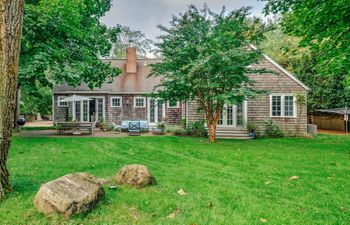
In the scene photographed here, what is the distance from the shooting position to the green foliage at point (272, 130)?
1658 cm

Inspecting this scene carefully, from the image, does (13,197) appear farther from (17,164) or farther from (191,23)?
(191,23)

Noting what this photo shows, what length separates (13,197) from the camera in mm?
4105

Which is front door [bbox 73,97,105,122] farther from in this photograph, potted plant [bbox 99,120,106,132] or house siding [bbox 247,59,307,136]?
house siding [bbox 247,59,307,136]

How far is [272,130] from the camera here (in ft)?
54.7

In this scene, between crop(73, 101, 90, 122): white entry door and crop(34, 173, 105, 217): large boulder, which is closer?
crop(34, 173, 105, 217): large boulder

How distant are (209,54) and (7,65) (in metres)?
8.78

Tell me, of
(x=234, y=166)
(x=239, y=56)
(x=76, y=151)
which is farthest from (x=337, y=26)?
(x=76, y=151)

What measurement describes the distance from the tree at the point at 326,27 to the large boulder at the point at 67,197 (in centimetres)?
832

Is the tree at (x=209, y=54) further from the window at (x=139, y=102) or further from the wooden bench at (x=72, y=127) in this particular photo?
the window at (x=139, y=102)

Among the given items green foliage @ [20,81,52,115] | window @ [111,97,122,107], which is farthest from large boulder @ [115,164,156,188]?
green foliage @ [20,81,52,115]

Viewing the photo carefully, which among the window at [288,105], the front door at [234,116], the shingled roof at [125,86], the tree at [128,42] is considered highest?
the tree at [128,42]

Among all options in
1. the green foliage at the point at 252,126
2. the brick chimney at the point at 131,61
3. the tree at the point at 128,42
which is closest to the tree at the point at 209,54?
the green foliage at the point at 252,126

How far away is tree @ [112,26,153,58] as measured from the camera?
1556 inches

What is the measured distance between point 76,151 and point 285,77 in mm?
13593
